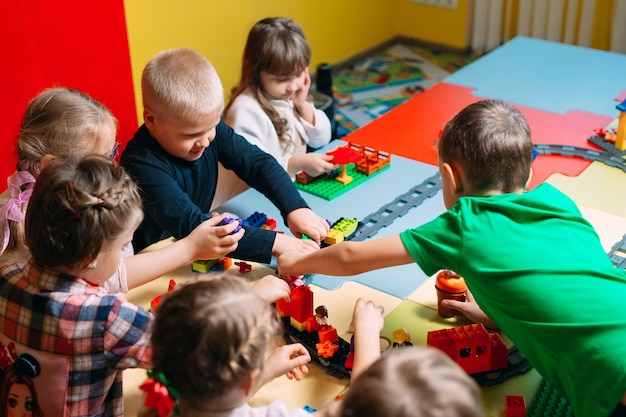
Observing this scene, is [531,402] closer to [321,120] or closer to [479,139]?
[479,139]

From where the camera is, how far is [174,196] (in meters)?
1.58

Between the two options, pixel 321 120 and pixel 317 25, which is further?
pixel 317 25

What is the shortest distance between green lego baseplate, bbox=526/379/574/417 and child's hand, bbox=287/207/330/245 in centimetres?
56

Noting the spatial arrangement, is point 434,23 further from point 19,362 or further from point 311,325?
point 19,362

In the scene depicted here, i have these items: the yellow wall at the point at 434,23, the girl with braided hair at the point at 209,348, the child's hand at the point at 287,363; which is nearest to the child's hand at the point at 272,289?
the child's hand at the point at 287,363

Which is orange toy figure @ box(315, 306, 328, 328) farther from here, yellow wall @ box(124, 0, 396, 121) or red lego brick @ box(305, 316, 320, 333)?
yellow wall @ box(124, 0, 396, 121)

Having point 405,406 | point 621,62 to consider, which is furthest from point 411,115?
point 405,406

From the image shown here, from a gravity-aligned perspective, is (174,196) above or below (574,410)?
above

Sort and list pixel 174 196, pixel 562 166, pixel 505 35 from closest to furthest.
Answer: pixel 174 196 < pixel 562 166 < pixel 505 35

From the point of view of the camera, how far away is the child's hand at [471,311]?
136 centimetres

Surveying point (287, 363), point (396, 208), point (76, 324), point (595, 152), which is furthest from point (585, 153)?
point (76, 324)

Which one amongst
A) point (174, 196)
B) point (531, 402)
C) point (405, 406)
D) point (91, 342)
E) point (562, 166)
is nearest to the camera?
point (405, 406)

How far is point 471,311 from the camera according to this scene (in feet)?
4.48

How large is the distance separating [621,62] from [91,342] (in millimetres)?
2205
